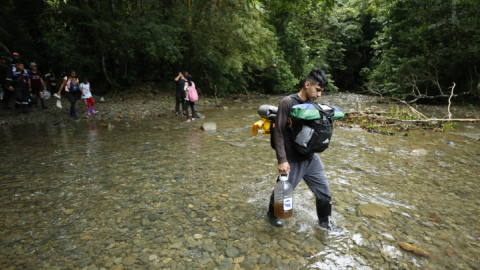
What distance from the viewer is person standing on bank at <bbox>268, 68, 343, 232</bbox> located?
3053 millimetres

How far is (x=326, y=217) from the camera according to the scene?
3488 mm

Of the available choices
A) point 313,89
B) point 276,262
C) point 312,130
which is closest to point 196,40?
point 313,89

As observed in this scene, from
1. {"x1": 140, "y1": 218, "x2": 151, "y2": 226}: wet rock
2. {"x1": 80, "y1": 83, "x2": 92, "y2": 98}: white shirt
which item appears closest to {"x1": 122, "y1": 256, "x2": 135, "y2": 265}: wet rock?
{"x1": 140, "y1": 218, "x2": 151, "y2": 226}: wet rock

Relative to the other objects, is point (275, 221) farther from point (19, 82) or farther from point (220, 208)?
point (19, 82)

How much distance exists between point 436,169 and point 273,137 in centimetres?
475

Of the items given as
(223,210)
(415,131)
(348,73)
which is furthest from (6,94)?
(348,73)

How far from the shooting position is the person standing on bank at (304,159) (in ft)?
10.0

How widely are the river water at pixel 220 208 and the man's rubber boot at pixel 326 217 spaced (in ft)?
0.30

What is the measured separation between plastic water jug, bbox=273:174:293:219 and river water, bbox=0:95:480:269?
0.34 meters

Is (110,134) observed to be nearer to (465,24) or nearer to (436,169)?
(436,169)

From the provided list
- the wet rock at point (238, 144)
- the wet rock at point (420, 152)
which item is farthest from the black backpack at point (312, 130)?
the wet rock at point (420, 152)

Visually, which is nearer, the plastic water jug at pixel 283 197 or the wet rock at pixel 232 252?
the wet rock at pixel 232 252

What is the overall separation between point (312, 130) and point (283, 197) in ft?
2.95

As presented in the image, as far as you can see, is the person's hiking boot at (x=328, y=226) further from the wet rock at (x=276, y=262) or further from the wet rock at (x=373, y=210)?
the wet rock at (x=276, y=262)
